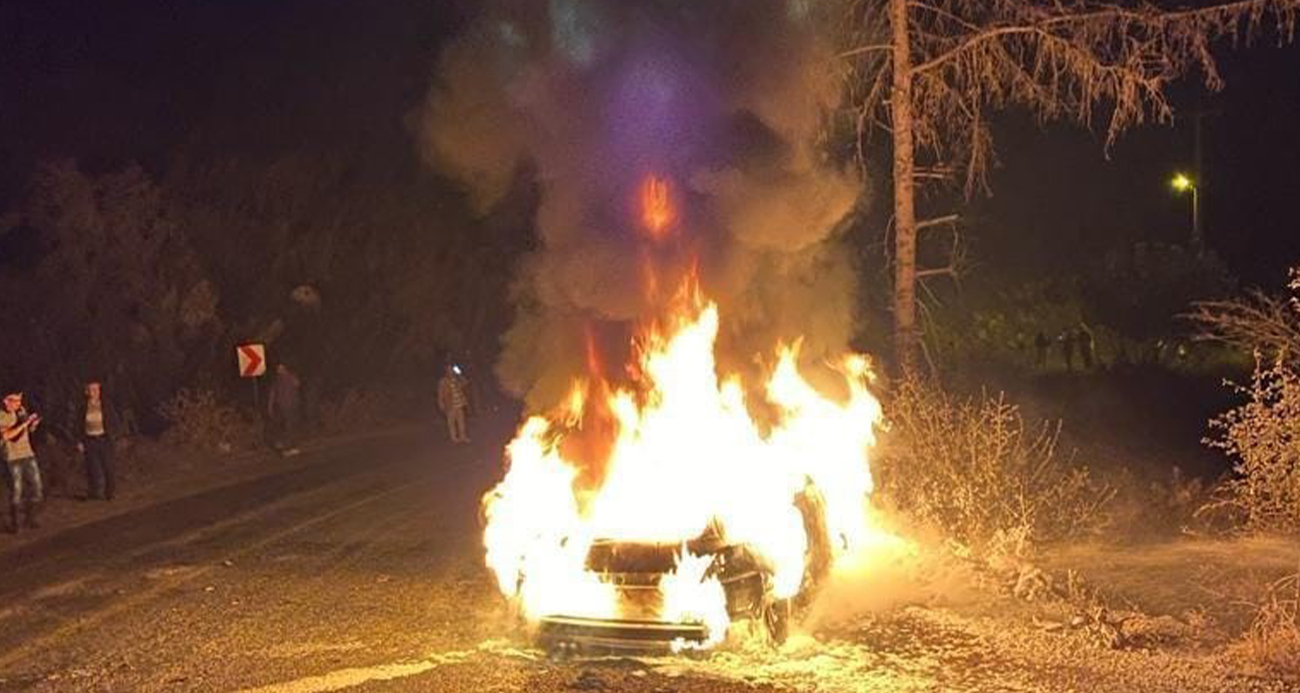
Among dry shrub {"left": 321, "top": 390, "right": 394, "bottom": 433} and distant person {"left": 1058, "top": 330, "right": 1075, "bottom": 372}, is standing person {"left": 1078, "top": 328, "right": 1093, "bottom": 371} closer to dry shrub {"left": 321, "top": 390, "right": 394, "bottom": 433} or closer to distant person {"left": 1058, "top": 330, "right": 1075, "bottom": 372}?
distant person {"left": 1058, "top": 330, "right": 1075, "bottom": 372}

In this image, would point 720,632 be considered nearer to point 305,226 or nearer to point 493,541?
point 493,541

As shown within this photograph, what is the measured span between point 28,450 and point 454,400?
8.29 m

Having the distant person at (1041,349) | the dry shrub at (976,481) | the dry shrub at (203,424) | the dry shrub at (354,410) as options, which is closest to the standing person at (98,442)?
the dry shrub at (203,424)

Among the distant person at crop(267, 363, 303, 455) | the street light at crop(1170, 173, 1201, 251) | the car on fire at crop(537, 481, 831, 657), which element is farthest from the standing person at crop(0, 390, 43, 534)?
the street light at crop(1170, 173, 1201, 251)

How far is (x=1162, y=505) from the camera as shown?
1198 cm

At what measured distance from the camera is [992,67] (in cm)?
1273

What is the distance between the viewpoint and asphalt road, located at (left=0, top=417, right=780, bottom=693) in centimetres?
734

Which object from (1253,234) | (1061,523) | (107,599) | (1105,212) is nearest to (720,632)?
(1061,523)

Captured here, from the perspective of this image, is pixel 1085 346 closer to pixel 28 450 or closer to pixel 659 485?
pixel 28 450

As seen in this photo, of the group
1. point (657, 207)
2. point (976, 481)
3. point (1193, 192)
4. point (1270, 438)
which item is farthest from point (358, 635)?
point (1193, 192)

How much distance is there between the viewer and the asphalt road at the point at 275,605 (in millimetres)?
7336

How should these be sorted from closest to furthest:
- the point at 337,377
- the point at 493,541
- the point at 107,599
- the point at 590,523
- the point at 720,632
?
1. the point at 720,632
2. the point at 590,523
3. the point at 493,541
4. the point at 107,599
5. the point at 337,377

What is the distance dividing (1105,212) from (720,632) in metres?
38.8

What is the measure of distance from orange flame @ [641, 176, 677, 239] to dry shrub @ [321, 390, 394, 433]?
52.5ft
